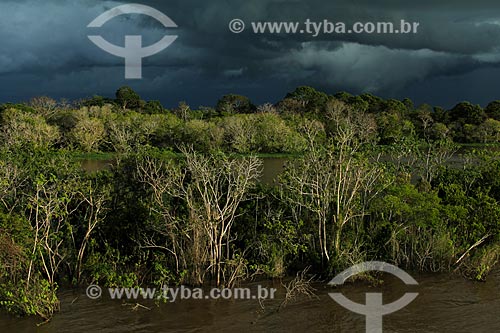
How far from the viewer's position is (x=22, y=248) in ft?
49.9

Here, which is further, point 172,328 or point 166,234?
point 166,234

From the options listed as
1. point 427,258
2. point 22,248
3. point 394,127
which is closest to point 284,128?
point 394,127

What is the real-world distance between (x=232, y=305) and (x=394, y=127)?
70513 mm

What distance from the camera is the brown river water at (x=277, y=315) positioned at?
14758 mm

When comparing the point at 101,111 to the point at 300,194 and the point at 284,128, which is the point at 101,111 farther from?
the point at 300,194
